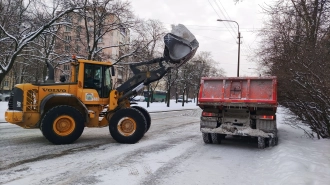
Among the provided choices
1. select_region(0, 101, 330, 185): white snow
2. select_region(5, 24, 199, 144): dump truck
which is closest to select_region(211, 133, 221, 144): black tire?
select_region(0, 101, 330, 185): white snow

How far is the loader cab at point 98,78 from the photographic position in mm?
9798

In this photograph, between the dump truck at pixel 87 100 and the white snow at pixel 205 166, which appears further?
the dump truck at pixel 87 100

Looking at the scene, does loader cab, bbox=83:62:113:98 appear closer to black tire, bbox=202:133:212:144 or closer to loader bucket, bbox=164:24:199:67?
loader bucket, bbox=164:24:199:67

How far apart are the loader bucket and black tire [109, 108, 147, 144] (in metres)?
2.20

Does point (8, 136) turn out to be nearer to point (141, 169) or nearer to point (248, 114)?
point (141, 169)

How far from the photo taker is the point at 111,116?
32.7 ft

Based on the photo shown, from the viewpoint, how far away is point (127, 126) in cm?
971

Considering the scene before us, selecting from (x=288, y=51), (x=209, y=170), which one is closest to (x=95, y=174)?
(x=209, y=170)

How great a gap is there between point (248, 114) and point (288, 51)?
2.57 m

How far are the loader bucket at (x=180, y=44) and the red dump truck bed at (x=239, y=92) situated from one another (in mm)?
1027

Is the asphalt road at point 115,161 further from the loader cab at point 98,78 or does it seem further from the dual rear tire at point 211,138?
the loader cab at point 98,78

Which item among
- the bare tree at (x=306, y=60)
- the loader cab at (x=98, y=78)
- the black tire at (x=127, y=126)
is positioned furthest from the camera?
the loader cab at (x=98, y=78)

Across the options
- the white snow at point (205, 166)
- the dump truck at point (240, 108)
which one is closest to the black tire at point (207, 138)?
the dump truck at point (240, 108)

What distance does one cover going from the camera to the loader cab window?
981 cm
